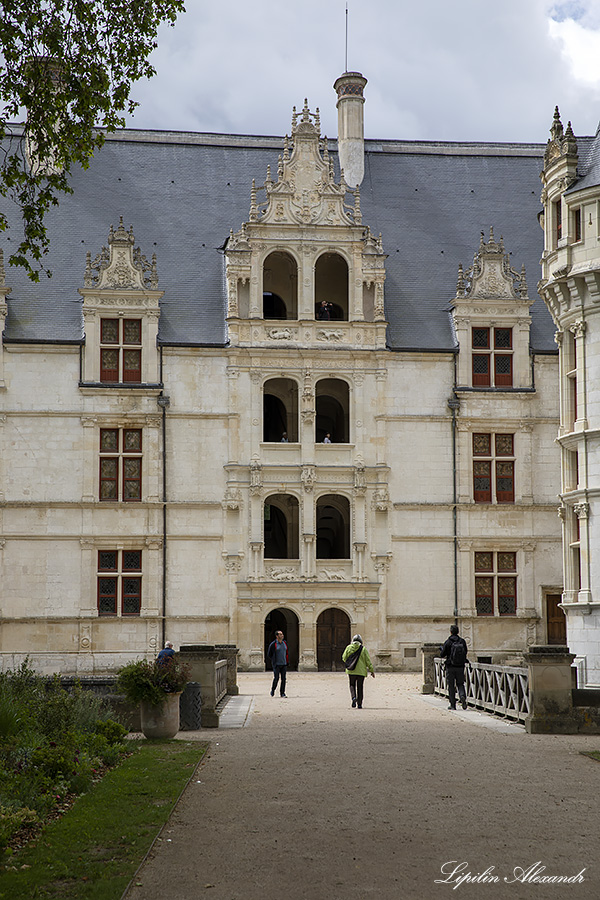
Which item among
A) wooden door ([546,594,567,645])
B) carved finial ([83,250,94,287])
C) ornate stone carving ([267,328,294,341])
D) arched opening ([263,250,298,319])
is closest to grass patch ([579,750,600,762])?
wooden door ([546,594,567,645])

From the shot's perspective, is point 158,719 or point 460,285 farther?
point 460,285

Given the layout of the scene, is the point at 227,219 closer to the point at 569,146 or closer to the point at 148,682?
the point at 569,146

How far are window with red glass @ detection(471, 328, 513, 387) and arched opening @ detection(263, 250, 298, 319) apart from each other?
22.2ft

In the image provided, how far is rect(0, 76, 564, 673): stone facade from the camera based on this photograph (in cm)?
3659

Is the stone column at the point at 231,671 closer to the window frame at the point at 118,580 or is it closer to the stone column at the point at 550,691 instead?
the window frame at the point at 118,580

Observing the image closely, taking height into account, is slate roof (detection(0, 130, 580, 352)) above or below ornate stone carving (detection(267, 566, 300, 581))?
above

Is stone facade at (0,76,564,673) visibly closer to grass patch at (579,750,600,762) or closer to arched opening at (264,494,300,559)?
arched opening at (264,494,300,559)

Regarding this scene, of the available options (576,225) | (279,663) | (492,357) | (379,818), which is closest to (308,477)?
(492,357)

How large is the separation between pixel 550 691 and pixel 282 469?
2031 centimetres

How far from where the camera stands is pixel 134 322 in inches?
1499

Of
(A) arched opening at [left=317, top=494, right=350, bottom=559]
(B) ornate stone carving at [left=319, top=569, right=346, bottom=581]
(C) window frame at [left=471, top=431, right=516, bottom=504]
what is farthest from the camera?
(A) arched opening at [left=317, top=494, right=350, bottom=559]

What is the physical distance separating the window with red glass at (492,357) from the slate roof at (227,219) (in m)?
0.95

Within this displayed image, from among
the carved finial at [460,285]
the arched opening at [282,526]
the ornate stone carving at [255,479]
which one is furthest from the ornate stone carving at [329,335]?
the arched opening at [282,526]

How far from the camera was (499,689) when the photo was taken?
2098 cm
